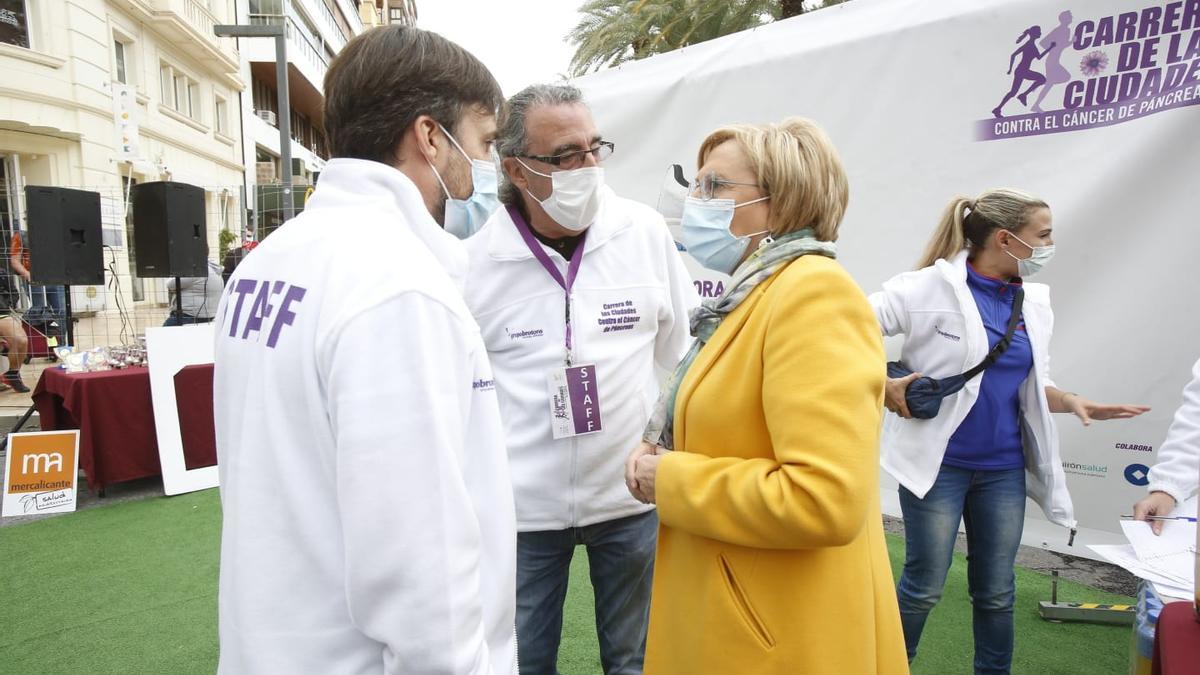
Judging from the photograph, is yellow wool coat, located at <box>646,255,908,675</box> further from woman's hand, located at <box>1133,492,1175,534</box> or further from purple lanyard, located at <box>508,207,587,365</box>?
woman's hand, located at <box>1133,492,1175,534</box>

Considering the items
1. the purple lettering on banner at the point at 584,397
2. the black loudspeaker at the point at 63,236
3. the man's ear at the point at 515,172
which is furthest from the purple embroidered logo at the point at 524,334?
the black loudspeaker at the point at 63,236

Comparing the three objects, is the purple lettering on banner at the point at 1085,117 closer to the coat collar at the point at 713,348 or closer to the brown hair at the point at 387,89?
the coat collar at the point at 713,348

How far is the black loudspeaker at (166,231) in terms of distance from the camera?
6.58 m

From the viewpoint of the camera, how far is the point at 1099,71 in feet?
10.2

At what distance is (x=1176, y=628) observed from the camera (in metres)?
1.12

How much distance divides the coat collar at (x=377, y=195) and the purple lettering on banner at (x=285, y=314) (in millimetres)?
151

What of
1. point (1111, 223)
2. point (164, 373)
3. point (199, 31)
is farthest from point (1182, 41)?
point (199, 31)

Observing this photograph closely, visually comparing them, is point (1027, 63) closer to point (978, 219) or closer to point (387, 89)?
point (978, 219)

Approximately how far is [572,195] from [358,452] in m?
1.29

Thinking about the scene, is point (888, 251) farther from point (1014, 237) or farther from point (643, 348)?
point (643, 348)

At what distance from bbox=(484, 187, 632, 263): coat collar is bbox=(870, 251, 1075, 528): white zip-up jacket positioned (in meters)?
1.23

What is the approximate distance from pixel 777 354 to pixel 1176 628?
0.77 metres

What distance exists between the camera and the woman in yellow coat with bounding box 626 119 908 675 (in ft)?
3.87

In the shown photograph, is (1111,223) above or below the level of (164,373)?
above
